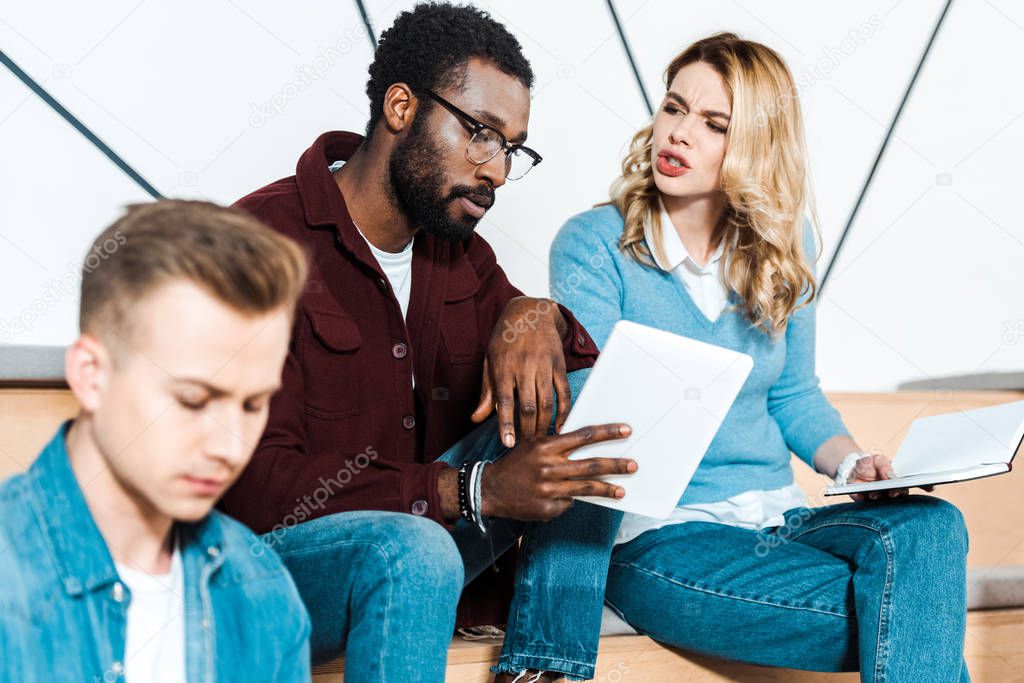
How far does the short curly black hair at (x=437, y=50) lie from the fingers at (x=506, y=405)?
0.33m

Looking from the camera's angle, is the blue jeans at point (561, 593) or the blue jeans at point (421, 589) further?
the blue jeans at point (561, 593)

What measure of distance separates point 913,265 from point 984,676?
2.76ft

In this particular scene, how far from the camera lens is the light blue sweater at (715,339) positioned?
121 centimetres

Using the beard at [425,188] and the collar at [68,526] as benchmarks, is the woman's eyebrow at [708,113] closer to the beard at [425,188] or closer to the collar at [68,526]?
the beard at [425,188]

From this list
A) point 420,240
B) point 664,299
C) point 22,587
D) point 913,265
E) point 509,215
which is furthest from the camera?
point 913,265

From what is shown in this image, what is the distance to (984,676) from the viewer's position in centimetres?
134

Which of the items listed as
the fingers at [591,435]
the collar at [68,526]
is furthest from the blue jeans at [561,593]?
the collar at [68,526]

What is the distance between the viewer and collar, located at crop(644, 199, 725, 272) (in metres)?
1.25

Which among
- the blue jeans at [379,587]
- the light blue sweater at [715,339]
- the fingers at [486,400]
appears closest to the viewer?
the blue jeans at [379,587]

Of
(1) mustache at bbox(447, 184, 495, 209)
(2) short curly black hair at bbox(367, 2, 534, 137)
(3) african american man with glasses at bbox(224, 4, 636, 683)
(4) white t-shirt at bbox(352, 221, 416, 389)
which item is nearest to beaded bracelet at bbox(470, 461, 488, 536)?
(3) african american man with glasses at bbox(224, 4, 636, 683)

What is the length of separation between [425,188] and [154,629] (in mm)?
544

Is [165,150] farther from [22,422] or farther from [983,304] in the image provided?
[983,304]

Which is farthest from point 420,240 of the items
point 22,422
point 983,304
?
point 983,304

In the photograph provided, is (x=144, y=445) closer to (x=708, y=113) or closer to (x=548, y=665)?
(x=548, y=665)
